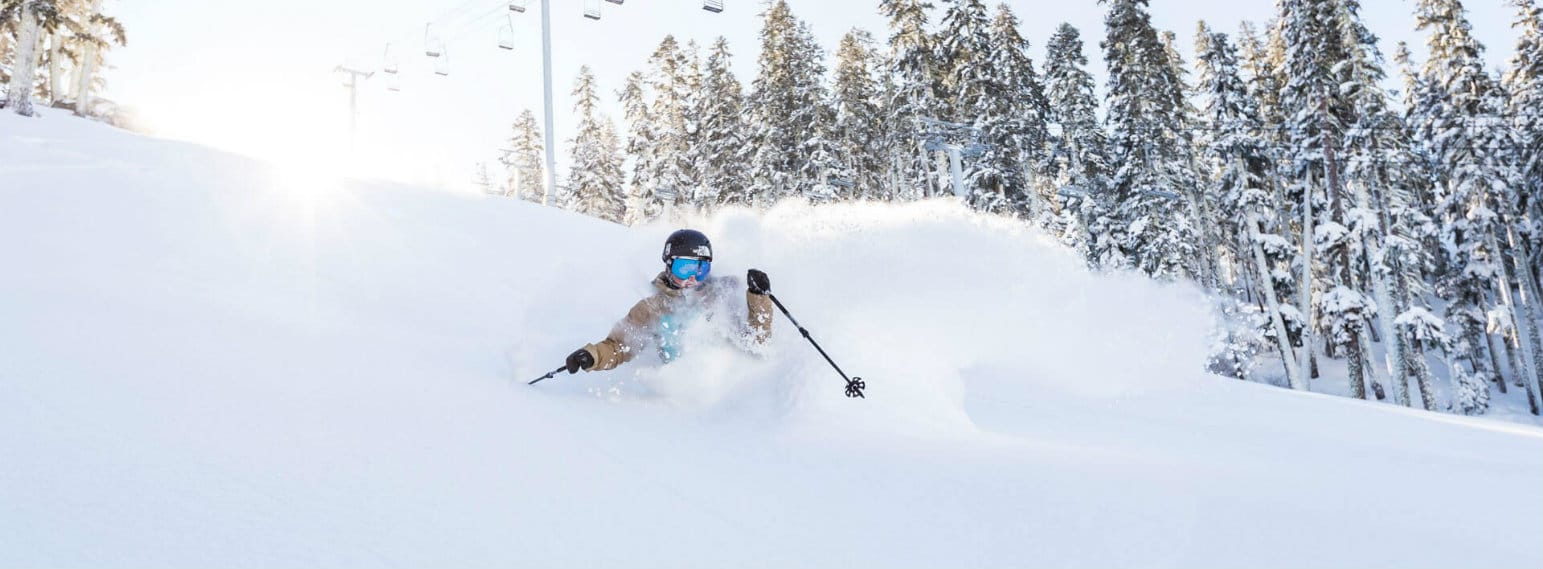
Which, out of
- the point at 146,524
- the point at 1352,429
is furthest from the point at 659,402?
the point at 1352,429

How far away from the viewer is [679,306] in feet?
17.5

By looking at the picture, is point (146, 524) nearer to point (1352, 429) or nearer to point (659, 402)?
point (659, 402)

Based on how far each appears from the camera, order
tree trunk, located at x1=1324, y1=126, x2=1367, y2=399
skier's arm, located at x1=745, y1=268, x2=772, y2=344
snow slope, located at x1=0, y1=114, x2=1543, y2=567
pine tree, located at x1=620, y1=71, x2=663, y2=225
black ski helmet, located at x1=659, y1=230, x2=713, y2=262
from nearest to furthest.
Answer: snow slope, located at x1=0, y1=114, x2=1543, y2=567
skier's arm, located at x1=745, y1=268, x2=772, y2=344
black ski helmet, located at x1=659, y1=230, x2=713, y2=262
tree trunk, located at x1=1324, y1=126, x2=1367, y2=399
pine tree, located at x1=620, y1=71, x2=663, y2=225

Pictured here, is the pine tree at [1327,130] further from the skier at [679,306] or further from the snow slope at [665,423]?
the skier at [679,306]

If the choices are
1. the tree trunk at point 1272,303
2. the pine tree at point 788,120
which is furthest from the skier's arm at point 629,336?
the pine tree at point 788,120

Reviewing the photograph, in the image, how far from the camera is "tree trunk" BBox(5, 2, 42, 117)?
16516 millimetres

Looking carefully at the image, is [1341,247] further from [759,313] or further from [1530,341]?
[759,313]

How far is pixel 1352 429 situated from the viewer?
18.0 ft

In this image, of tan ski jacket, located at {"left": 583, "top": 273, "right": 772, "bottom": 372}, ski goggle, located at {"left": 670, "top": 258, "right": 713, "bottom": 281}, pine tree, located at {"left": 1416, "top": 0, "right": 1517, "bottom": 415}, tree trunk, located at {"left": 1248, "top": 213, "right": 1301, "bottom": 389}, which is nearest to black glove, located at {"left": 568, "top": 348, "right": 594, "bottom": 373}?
tan ski jacket, located at {"left": 583, "top": 273, "right": 772, "bottom": 372}

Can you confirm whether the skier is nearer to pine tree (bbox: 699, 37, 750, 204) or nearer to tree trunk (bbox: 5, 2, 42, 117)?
tree trunk (bbox: 5, 2, 42, 117)

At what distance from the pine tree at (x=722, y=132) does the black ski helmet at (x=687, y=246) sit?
94.5ft

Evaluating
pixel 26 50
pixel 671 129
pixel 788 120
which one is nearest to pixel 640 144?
pixel 671 129

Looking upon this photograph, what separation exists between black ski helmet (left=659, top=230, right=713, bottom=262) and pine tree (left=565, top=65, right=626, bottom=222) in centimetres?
4052

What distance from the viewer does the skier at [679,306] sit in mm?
5047
